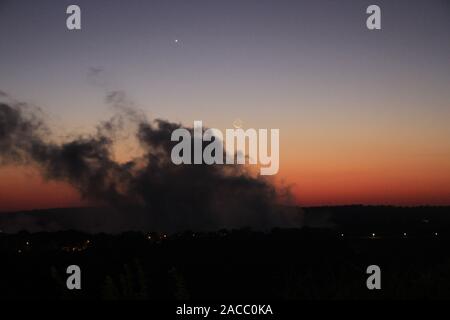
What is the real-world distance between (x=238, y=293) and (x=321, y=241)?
35844mm

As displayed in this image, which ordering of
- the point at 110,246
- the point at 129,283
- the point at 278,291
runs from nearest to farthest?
the point at 129,283 < the point at 278,291 < the point at 110,246

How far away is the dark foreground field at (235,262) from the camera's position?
8188 millimetres

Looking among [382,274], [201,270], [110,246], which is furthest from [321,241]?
[382,274]

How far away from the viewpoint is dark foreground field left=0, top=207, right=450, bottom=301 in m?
8.19

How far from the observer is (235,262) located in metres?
56.3

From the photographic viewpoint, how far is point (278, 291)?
8797mm

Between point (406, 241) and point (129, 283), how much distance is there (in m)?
90.5

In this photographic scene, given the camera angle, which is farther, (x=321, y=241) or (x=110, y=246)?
(x=321, y=241)

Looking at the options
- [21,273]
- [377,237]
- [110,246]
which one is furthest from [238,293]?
[377,237]
